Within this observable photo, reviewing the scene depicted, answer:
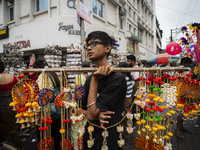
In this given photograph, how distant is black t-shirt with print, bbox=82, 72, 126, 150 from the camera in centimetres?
96

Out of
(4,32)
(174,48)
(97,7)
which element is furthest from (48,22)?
(174,48)

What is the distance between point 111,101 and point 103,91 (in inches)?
4.4

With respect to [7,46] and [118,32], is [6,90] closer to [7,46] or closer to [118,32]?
[7,46]

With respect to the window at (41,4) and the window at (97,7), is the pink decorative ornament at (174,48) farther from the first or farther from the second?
the window at (41,4)

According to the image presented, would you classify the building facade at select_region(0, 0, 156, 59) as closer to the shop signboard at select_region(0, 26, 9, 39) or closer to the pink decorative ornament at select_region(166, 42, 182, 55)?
the shop signboard at select_region(0, 26, 9, 39)

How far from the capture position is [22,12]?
9.43m

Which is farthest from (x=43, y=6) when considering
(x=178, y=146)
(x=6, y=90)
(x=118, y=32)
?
(x=178, y=146)

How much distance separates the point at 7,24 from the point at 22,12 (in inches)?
102

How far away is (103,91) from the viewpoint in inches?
39.4

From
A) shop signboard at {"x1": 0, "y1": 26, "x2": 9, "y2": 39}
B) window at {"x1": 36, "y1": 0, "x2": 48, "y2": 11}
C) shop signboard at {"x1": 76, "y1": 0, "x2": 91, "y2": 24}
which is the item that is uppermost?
window at {"x1": 36, "y1": 0, "x2": 48, "y2": 11}

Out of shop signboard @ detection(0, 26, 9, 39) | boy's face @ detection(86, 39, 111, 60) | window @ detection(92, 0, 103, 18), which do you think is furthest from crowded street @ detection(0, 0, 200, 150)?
shop signboard @ detection(0, 26, 9, 39)

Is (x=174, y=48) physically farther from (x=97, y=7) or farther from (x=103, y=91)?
(x=97, y=7)

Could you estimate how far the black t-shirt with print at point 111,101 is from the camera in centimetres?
96

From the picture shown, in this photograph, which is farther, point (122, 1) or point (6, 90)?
point (122, 1)
